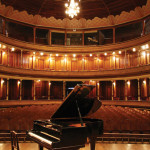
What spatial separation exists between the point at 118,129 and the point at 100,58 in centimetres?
1474

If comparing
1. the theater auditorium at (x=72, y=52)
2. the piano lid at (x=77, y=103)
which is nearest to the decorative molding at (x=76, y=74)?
the theater auditorium at (x=72, y=52)

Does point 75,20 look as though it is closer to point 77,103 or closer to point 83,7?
point 83,7

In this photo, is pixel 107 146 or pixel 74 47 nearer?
pixel 107 146

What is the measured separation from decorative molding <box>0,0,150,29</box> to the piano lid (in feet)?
52.1

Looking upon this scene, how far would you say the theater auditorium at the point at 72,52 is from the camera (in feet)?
57.9

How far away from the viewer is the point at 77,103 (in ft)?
14.8

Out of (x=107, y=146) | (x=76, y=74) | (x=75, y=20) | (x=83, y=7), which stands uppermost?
(x=83, y=7)

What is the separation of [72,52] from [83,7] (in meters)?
5.06

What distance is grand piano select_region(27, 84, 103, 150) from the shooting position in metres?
3.51

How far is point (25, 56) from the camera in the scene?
802 inches

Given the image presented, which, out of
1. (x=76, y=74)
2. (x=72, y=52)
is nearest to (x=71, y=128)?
(x=76, y=74)

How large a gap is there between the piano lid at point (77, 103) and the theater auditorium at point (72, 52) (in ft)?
39.1

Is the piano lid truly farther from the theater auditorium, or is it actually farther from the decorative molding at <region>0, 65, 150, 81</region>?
the decorative molding at <region>0, 65, 150, 81</region>

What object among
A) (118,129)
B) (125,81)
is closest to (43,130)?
(118,129)
